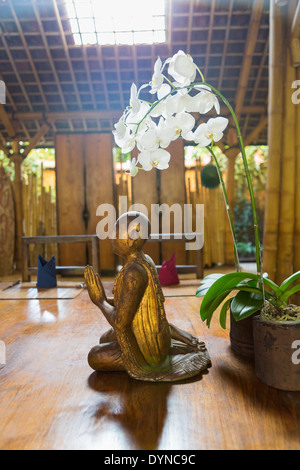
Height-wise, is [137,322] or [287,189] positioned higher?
[287,189]

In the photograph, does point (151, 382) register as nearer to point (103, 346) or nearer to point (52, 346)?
point (103, 346)

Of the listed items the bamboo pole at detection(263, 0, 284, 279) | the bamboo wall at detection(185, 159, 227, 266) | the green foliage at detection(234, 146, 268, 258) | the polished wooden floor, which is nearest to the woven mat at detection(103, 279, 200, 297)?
the bamboo pole at detection(263, 0, 284, 279)

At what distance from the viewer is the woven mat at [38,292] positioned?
2.14 meters

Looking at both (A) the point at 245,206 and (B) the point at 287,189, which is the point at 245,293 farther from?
(A) the point at 245,206

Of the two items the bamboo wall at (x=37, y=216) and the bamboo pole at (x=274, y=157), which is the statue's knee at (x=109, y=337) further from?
the bamboo wall at (x=37, y=216)

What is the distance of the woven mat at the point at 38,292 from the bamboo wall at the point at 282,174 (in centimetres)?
121

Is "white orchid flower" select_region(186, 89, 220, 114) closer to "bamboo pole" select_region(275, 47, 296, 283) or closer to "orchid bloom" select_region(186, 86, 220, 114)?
"orchid bloom" select_region(186, 86, 220, 114)

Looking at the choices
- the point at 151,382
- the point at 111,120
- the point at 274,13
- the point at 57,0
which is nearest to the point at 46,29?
the point at 57,0

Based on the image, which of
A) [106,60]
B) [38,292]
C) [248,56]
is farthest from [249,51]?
[38,292]

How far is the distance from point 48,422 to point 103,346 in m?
0.24

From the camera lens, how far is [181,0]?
3.99 m

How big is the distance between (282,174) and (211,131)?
134cm

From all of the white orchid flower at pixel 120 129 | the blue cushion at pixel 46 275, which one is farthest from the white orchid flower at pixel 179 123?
the blue cushion at pixel 46 275

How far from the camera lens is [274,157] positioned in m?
2.11
